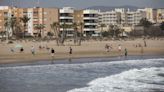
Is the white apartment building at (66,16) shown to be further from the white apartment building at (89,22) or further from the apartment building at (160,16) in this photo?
the apartment building at (160,16)

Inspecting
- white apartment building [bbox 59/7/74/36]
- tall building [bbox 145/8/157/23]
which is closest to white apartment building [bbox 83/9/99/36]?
white apartment building [bbox 59/7/74/36]

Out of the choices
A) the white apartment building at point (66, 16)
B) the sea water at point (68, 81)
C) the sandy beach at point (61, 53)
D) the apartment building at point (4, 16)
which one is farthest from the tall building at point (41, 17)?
the sea water at point (68, 81)

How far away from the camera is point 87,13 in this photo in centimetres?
8525

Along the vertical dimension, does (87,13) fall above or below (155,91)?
above

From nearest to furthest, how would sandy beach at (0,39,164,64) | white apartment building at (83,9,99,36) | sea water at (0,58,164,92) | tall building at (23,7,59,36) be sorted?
sea water at (0,58,164,92) < sandy beach at (0,39,164,64) < tall building at (23,7,59,36) < white apartment building at (83,9,99,36)

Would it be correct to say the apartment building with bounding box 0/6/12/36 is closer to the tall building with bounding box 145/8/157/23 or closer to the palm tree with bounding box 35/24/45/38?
the palm tree with bounding box 35/24/45/38

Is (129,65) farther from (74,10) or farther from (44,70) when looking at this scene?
(74,10)

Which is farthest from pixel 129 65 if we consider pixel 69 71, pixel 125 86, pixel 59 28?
pixel 59 28

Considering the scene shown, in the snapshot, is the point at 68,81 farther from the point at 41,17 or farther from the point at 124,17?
the point at 124,17

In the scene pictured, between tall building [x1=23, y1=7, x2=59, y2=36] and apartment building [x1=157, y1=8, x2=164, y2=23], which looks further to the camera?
apartment building [x1=157, y1=8, x2=164, y2=23]

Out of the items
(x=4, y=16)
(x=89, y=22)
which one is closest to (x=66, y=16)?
(x=89, y=22)

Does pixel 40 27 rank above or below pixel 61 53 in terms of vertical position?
above

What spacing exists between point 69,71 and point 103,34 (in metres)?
62.8

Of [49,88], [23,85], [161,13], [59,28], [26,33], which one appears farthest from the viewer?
[161,13]
